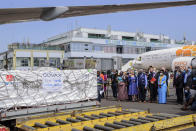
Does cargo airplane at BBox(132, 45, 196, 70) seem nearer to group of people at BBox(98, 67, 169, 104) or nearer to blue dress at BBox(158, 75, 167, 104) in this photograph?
group of people at BBox(98, 67, 169, 104)

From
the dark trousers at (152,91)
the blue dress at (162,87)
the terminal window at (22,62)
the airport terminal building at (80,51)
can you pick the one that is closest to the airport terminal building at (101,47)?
the airport terminal building at (80,51)

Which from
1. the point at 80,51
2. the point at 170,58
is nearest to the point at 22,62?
the point at 80,51

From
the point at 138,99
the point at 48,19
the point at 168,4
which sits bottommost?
the point at 138,99

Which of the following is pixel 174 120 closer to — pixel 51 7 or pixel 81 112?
pixel 81 112

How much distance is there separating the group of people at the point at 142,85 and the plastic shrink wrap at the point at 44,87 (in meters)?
4.68

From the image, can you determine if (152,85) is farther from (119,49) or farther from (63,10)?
(119,49)

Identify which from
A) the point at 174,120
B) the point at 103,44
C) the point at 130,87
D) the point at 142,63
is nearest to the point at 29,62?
the point at 103,44

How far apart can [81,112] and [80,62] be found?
817 inches

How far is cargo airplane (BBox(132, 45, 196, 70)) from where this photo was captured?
17.7 metres

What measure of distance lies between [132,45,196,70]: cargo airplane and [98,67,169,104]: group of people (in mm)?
4745

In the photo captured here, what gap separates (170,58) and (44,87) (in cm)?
1651

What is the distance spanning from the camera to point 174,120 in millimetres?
6031

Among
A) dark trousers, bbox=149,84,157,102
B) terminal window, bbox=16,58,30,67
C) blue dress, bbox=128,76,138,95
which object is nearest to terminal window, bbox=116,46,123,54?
terminal window, bbox=16,58,30,67

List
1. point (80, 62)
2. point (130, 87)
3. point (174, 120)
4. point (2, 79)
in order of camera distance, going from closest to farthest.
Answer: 1. point (174, 120)
2. point (2, 79)
3. point (130, 87)
4. point (80, 62)
